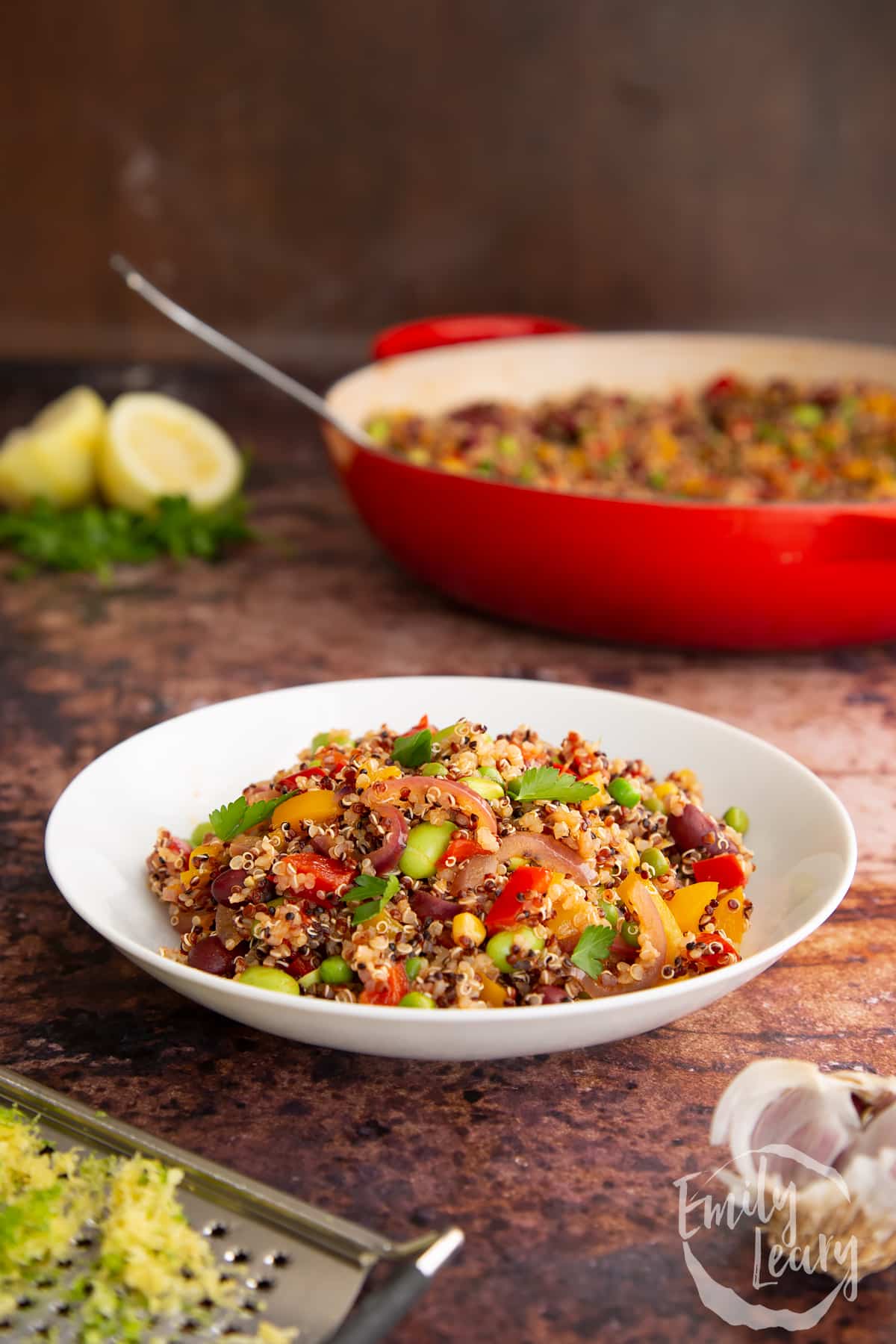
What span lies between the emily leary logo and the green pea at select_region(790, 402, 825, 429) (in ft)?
6.16

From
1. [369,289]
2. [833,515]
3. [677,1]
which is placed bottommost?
[369,289]

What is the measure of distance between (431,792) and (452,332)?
5.64 feet

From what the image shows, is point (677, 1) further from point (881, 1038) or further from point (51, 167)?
point (881, 1038)

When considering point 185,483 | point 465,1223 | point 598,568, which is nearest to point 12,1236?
point 465,1223

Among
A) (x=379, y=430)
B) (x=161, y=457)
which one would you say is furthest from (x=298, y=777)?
(x=161, y=457)

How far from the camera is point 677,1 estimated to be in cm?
→ 368

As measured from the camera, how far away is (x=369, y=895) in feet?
3.37

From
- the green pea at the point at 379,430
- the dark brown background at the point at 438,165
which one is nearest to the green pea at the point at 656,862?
the green pea at the point at 379,430

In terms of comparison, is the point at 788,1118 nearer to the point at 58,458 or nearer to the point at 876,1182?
the point at 876,1182

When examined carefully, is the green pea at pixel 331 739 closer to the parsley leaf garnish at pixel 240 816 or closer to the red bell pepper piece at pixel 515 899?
the parsley leaf garnish at pixel 240 816

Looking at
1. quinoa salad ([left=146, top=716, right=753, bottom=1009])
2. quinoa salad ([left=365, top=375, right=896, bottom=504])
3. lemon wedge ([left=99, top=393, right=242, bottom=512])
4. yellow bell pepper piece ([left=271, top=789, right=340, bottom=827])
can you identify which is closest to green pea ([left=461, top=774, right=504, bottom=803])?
quinoa salad ([left=146, top=716, right=753, bottom=1009])

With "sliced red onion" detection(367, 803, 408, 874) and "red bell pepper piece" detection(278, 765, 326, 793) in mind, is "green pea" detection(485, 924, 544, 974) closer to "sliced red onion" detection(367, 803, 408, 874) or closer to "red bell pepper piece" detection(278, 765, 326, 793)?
"sliced red onion" detection(367, 803, 408, 874)

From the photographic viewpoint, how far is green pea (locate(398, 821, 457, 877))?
103 cm

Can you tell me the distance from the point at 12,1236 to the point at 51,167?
12.3 feet
